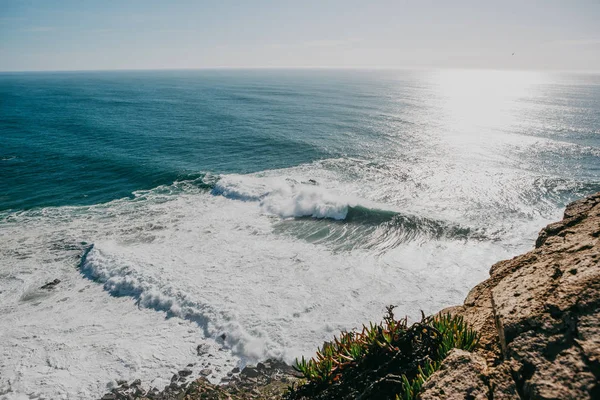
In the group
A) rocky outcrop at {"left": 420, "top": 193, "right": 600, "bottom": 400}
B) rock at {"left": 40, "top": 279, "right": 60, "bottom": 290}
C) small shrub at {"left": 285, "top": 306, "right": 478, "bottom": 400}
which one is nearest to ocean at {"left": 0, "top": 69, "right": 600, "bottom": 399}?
rock at {"left": 40, "top": 279, "right": 60, "bottom": 290}

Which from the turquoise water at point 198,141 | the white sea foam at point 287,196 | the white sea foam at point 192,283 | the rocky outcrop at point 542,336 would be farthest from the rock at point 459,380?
the turquoise water at point 198,141

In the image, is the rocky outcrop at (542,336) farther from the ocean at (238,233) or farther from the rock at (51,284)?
the rock at (51,284)

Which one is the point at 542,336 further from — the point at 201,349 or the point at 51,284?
the point at 51,284

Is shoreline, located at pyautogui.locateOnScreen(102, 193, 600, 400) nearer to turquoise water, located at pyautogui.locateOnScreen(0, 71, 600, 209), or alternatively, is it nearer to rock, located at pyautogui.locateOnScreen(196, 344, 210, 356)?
rock, located at pyautogui.locateOnScreen(196, 344, 210, 356)

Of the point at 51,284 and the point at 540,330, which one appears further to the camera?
the point at 51,284

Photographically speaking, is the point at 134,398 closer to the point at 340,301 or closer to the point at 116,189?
the point at 340,301

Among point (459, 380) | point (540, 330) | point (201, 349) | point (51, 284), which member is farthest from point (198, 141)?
point (540, 330)
